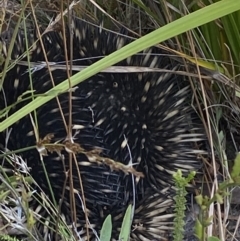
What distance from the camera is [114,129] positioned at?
155 centimetres

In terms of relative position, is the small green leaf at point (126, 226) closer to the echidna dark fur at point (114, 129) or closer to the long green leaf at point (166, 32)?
the long green leaf at point (166, 32)

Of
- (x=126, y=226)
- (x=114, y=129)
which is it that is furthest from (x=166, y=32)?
(x=114, y=129)

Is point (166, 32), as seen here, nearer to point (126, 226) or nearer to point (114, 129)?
point (126, 226)

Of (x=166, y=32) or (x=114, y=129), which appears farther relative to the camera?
(x=114, y=129)

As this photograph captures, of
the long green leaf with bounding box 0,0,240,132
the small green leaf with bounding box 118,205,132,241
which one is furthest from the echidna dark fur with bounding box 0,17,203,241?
the long green leaf with bounding box 0,0,240,132

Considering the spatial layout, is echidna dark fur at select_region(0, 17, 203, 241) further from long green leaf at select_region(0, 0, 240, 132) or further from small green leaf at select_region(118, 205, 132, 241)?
long green leaf at select_region(0, 0, 240, 132)

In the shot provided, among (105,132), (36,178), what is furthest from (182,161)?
(36,178)

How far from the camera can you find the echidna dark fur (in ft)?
4.95

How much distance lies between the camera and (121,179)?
152 centimetres

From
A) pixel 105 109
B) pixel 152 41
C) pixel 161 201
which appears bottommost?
pixel 161 201

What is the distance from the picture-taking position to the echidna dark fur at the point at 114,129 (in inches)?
59.4

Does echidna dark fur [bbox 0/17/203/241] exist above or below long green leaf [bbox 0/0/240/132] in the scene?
below

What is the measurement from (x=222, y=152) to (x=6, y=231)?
1.88ft

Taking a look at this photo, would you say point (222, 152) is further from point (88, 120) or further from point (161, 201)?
point (88, 120)
